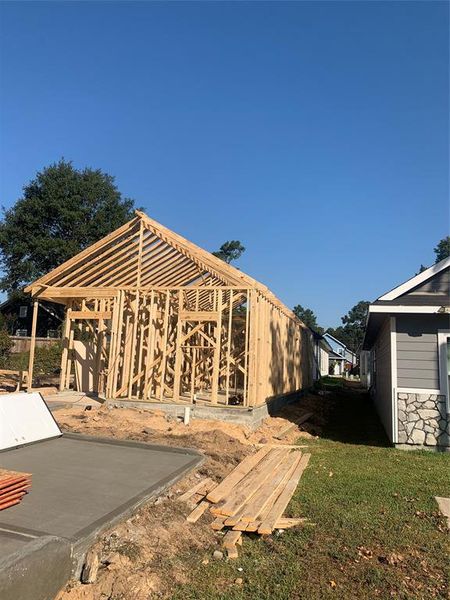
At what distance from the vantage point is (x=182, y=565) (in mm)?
3859

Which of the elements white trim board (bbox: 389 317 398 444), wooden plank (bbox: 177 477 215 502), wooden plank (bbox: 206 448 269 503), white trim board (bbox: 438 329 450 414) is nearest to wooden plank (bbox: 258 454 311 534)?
wooden plank (bbox: 206 448 269 503)

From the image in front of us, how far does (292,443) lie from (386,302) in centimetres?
356

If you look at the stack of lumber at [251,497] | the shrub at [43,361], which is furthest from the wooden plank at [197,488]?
the shrub at [43,361]

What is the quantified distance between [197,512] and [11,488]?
77.6 inches

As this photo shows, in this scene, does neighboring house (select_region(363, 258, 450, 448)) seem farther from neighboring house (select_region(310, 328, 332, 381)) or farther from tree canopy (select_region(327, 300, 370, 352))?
tree canopy (select_region(327, 300, 370, 352))

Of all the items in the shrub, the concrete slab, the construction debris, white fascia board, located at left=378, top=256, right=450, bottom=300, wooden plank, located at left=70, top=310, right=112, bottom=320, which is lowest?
the construction debris

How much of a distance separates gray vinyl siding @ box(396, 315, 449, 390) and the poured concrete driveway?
186 inches

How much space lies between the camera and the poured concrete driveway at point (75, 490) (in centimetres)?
344

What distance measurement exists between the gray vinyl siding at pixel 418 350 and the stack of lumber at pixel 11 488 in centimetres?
718

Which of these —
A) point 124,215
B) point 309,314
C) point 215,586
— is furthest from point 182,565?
point 309,314

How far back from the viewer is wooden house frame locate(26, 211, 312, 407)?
11367 mm

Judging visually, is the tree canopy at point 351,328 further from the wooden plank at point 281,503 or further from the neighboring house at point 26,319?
the wooden plank at point 281,503

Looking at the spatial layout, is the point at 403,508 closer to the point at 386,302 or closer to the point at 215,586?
the point at 215,586

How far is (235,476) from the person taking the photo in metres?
6.54
